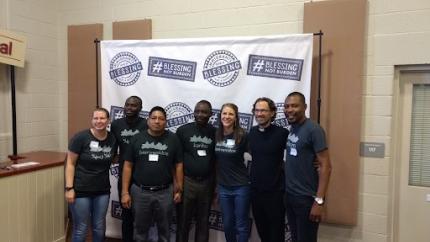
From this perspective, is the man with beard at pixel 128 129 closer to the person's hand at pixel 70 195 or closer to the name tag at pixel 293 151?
the person's hand at pixel 70 195

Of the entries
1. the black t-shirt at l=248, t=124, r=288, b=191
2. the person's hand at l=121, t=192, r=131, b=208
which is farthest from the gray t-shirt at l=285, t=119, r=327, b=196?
the person's hand at l=121, t=192, r=131, b=208

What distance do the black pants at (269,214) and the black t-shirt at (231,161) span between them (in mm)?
157

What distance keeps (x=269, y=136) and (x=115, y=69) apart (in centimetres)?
172

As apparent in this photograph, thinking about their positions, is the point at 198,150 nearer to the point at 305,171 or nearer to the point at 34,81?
the point at 305,171

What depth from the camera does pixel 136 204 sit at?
286cm

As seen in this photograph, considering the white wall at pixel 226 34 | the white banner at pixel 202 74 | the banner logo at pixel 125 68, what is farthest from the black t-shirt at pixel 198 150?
the white wall at pixel 226 34

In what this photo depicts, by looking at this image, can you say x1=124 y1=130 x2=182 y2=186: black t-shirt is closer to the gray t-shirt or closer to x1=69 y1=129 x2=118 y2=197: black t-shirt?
x1=69 y1=129 x2=118 y2=197: black t-shirt

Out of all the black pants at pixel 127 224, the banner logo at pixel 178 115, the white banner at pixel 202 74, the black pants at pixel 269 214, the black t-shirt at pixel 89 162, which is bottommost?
the black pants at pixel 127 224

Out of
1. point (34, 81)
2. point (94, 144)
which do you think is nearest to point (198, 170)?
point (94, 144)

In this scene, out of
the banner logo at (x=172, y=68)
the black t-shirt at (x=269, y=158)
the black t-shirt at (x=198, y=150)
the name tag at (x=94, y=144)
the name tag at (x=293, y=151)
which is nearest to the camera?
the name tag at (x=293, y=151)

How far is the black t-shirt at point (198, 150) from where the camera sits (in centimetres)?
293

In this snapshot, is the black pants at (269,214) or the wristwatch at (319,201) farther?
the black pants at (269,214)

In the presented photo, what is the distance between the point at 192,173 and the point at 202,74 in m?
0.91

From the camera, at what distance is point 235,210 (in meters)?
2.93
